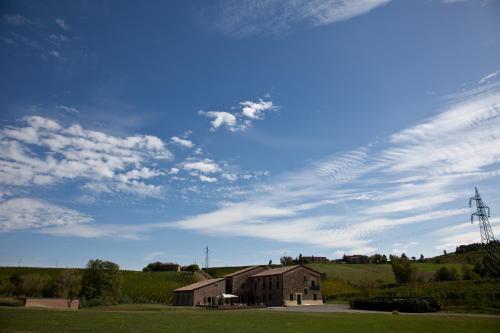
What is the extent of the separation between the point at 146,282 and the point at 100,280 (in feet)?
93.8

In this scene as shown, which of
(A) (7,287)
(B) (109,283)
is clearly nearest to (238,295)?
(B) (109,283)

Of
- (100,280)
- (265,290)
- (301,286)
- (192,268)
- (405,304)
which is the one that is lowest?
(405,304)

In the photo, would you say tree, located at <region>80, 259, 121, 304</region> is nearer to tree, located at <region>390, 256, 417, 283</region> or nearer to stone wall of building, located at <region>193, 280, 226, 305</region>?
stone wall of building, located at <region>193, 280, 226, 305</region>

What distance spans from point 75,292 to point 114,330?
64500 millimetres

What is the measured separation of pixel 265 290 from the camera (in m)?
76.3

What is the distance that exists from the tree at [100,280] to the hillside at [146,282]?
468 centimetres

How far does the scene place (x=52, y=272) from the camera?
116m

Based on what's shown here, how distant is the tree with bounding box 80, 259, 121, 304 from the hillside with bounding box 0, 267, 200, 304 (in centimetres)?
468

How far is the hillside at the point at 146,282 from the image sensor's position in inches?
3670

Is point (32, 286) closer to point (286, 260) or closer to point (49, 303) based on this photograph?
point (49, 303)

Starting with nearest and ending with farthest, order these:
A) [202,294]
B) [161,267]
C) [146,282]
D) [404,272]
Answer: [202,294]
[404,272]
[146,282]
[161,267]

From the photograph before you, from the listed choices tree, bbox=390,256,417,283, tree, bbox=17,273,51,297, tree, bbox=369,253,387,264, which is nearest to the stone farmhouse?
tree, bbox=17,273,51,297

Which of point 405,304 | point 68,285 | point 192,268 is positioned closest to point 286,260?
point 192,268

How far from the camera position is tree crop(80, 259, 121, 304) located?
8262cm
